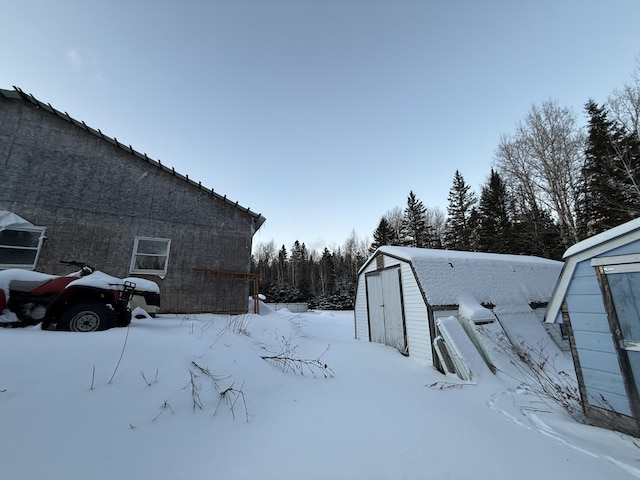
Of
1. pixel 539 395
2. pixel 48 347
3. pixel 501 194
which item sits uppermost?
pixel 501 194

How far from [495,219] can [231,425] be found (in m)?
27.7

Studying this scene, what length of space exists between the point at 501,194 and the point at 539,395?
25.1 meters

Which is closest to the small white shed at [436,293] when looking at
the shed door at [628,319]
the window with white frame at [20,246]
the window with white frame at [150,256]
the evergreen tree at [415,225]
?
the shed door at [628,319]

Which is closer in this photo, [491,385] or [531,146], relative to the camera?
[491,385]

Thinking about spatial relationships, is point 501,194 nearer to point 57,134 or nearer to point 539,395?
point 539,395

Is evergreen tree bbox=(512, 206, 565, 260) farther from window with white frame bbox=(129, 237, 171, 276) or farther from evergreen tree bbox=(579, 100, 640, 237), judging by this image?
window with white frame bbox=(129, 237, 171, 276)

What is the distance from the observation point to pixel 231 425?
276cm

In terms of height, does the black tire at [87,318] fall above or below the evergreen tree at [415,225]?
below

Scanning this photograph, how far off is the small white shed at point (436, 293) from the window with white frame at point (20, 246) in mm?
11421

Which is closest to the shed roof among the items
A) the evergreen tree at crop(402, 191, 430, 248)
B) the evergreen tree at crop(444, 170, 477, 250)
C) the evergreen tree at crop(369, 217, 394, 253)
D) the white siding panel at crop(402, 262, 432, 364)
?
the white siding panel at crop(402, 262, 432, 364)

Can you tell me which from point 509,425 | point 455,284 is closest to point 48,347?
point 509,425

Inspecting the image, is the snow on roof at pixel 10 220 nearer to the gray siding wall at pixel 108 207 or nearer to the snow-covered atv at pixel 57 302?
the gray siding wall at pixel 108 207

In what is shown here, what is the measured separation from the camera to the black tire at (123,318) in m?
4.30

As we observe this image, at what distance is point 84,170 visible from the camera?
9.46 m
